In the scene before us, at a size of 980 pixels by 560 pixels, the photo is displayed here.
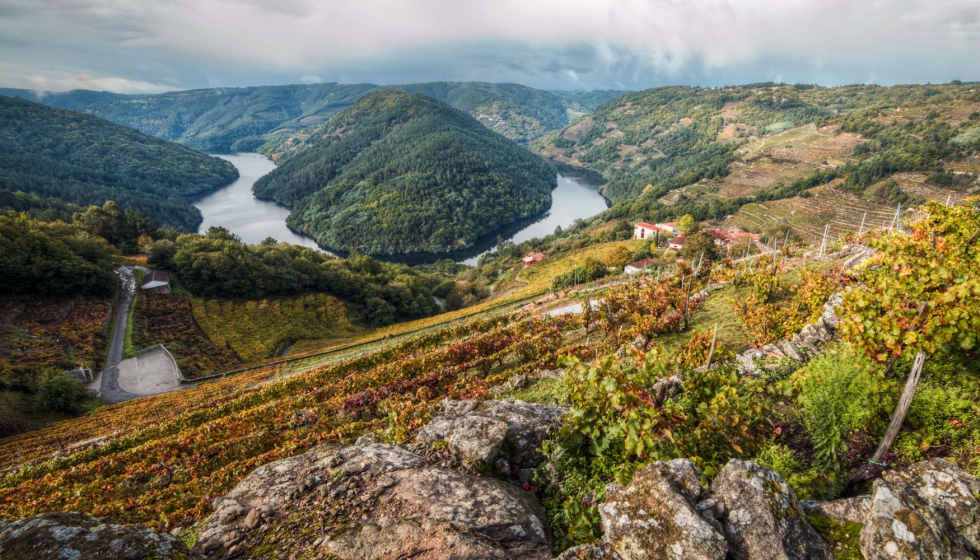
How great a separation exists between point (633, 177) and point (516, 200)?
63135 mm

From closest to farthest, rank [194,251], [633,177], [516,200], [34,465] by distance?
[34,465] < [194,251] < [516,200] < [633,177]

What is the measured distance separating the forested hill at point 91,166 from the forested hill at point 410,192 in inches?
1410

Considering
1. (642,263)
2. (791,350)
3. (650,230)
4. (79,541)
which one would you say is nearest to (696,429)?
(791,350)

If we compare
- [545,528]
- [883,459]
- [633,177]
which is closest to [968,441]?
[883,459]

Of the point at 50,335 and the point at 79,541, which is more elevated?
the point at 79,541

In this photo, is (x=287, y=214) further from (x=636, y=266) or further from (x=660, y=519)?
(x=660, y=519)

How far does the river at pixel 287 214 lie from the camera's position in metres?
133

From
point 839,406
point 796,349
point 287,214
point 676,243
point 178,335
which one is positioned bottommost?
point 178,335

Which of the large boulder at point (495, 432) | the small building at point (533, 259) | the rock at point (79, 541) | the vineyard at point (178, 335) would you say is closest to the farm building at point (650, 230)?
the small building at point (533, 259)

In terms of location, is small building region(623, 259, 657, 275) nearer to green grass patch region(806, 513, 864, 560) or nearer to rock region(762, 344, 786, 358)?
rock region(762, 344, 786, 358)

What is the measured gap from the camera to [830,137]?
12900cm

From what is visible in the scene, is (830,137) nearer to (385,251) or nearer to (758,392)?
(385,251)

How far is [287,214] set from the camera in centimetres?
16475

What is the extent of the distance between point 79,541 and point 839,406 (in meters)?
9.05
